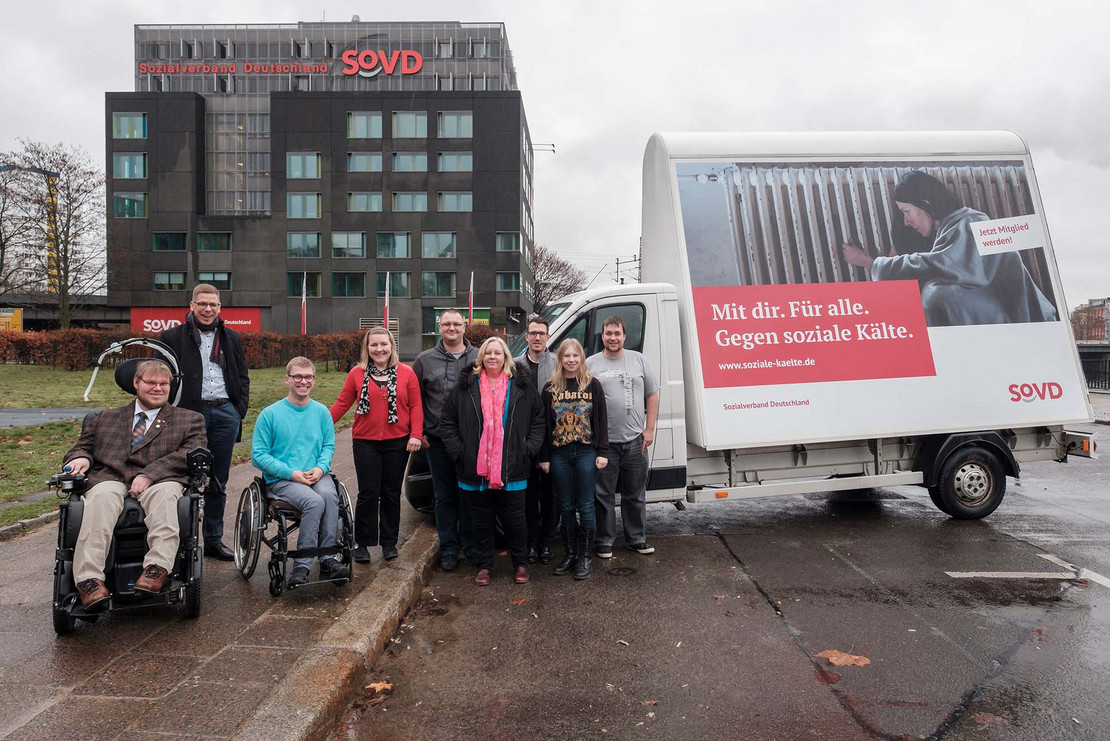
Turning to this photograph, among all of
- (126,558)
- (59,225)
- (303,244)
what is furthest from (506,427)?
(303,244)

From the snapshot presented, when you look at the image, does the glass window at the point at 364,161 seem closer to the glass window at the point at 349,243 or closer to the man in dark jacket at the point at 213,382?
the glass window at the point at 349,243

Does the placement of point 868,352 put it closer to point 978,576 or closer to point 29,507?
point 978,576

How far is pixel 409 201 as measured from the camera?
55.2m

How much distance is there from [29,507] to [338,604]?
4379mm

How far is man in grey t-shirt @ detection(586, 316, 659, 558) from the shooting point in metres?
5.64

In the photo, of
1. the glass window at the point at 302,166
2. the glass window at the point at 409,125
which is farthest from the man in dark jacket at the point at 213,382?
the glass window at the point at 302,166

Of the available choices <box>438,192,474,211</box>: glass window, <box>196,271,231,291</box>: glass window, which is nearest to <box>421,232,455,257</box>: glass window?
<box>438,192,474,211</box>: glass window

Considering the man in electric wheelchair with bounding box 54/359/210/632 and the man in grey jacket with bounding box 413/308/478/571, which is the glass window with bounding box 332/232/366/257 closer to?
the man in grey jacket with bounding box 413/308/478/571

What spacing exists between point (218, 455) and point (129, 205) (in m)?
61.3

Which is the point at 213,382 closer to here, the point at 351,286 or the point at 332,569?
the point at 332,569

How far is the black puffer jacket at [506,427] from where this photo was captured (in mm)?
5191

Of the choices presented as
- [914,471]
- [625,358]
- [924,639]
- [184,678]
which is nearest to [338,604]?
[184,678]

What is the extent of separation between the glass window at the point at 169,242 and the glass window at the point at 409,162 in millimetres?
18009

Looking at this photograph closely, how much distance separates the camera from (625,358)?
18.8ft
